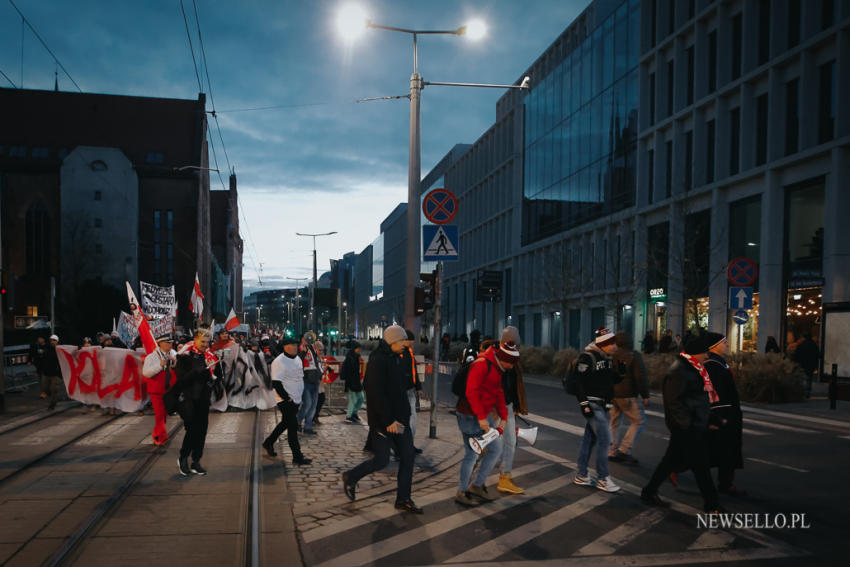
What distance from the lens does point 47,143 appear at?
76.6m

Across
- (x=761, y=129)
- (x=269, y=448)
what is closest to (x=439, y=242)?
(x=269, y=448)

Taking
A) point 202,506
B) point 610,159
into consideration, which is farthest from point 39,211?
point 202,506

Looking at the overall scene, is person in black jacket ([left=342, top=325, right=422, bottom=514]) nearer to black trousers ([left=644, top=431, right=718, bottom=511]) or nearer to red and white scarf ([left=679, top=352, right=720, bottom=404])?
black trousers ([left=644, top=431, right=718, bottom=511])

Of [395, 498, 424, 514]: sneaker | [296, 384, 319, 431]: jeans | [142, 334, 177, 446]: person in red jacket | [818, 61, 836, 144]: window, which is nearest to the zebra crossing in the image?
[395, 498, 424, 514]: sneaker

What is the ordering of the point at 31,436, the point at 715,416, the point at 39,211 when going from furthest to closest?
the point at 39,211
the point at 31,436
the point at 715,416

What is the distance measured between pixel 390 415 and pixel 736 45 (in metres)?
27.7

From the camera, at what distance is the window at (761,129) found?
26737 mm

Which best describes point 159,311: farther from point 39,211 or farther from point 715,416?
point 39,211

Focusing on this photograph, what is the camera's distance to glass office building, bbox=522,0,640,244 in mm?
36750

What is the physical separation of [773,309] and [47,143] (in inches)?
2973

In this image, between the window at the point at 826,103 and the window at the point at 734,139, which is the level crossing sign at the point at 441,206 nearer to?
the window at the point at 826,103

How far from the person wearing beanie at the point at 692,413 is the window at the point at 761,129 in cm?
2308

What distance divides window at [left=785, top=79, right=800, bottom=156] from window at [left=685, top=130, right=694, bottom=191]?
17.1 ft

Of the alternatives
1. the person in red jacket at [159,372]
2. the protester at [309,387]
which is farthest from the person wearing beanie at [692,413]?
the protester at [309,387]
